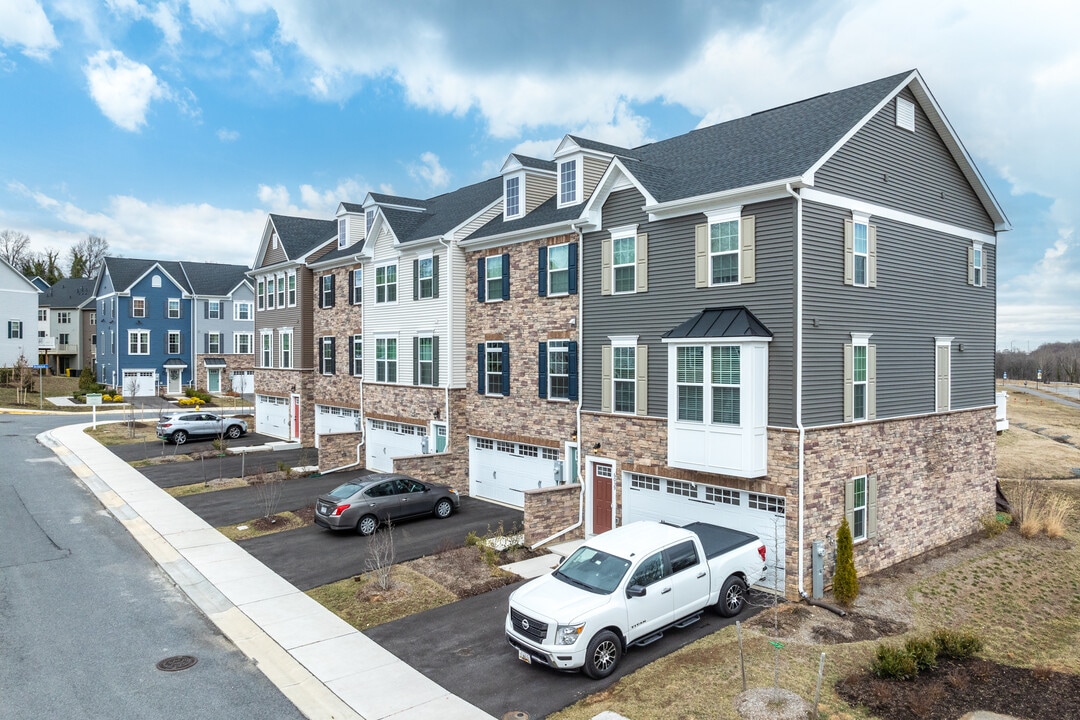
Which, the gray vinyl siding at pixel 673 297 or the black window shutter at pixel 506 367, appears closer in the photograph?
the gray vinyl siding at pixel 673 297

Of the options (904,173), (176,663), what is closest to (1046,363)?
(904,173)

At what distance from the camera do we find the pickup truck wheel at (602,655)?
11.0 m

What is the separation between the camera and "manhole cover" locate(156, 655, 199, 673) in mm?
11438

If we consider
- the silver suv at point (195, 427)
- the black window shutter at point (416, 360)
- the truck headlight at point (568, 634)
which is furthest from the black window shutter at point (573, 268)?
the silver suv at point (195, 427)

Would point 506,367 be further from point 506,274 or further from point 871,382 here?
point 871,382

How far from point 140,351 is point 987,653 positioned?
63.4 meters

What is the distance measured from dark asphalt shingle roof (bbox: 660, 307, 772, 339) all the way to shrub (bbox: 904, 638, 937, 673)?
21.2ft

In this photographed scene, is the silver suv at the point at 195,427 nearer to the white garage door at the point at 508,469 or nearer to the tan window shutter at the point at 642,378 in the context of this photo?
the white garage door at the point at 508,469

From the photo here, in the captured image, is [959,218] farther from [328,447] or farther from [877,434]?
[328,447]

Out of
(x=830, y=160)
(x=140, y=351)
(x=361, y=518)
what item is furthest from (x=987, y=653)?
(x=140, y=351)

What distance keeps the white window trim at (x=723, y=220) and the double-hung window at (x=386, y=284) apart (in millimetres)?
15276

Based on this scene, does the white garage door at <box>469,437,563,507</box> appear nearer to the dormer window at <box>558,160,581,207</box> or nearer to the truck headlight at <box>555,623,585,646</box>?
the dormer window at <box>558,160,581,207</box>

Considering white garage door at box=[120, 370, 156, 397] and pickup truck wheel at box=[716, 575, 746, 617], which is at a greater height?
white garage door at box=[120, 370, 156, 397]

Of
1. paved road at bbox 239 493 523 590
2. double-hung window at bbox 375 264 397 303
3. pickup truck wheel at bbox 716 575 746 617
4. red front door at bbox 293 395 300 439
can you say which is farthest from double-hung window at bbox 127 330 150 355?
pickup truck wheel at bbox 716 575 746 617
